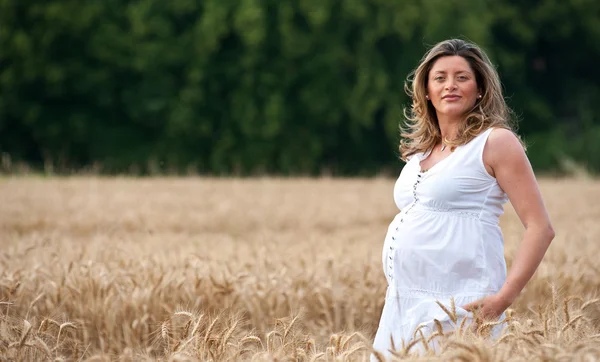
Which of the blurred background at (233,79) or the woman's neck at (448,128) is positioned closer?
the woman's neck at (448,128)

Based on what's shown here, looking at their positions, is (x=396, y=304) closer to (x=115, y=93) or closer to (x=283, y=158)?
(x=283, y=158)

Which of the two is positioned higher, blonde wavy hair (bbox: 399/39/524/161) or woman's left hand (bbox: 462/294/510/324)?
blonde wavy hair (bbox: 399/39/524/161)

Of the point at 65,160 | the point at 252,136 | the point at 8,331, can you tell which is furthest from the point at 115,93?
the point at 8,331

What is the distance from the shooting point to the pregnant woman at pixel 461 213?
108 inches

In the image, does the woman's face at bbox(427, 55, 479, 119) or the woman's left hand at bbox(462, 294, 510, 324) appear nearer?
the woman's left hand at bbox(462, 294, 510, 324)

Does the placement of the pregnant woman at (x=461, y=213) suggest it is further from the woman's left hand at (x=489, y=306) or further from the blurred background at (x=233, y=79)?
the blurred background at (x=233, y=79)

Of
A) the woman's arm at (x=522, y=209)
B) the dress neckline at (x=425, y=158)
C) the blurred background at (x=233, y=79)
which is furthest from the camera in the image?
the blurred background at (x=233, y=79)

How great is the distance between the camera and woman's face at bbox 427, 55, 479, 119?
2.93 metres

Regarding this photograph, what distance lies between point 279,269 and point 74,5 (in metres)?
22.2

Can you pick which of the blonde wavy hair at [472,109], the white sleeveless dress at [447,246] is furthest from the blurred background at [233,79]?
the white sleeveless dress at [447,246]

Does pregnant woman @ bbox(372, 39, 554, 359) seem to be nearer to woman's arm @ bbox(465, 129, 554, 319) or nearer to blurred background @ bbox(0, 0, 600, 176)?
woman's arm @ bbox(465, 129, 554, 319)

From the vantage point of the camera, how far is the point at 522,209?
278 centimetres

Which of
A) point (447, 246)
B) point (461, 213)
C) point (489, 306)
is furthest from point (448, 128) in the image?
point (489, 306)

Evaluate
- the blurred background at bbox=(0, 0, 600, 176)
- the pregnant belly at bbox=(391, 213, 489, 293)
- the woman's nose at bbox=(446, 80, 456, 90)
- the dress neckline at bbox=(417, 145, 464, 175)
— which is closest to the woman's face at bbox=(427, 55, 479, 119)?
the woman's nose at bbox=(446, 80, 456, 90)
